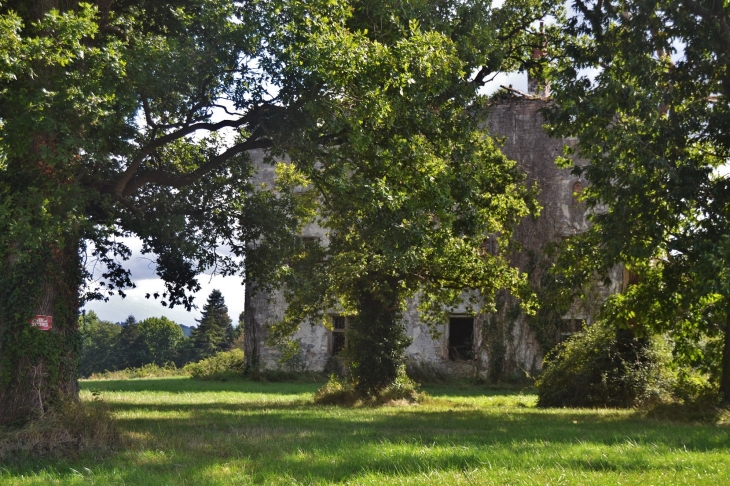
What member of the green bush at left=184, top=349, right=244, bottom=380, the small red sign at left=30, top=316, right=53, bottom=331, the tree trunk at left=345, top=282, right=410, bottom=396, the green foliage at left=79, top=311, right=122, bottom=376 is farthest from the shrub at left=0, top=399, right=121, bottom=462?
the green foliage at left=79, top=311, right=122, bottom=376

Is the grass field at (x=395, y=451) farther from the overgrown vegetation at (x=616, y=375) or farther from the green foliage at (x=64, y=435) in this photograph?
the overgrown vegetation at (x=616, y=375)

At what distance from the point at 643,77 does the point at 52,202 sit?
423 inches

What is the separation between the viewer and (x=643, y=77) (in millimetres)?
14344

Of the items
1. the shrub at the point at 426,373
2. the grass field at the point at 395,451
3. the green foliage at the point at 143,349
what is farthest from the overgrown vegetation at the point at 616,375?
the green foliage at the point at 143,349

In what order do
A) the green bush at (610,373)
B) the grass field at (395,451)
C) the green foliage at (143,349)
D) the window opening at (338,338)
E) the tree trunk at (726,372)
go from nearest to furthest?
1. the grass field at (395,451)
2. the tree trunk at (726,372)
3. the green bush at (610,373)
4. the window opening at (338,338)
5. the green foliage at (143,349)

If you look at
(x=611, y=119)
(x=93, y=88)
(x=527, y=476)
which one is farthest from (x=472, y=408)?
(x=93, y=88)

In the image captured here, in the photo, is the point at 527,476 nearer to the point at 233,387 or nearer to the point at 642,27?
the point at 642,27

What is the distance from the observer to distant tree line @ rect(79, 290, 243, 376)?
195ft

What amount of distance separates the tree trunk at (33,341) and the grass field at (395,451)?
138 centimetres

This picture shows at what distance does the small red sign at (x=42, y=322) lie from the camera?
1084 centimetres

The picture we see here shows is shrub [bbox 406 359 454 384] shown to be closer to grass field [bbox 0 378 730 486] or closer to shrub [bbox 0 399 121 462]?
grass field [bbox 0 378 730 486]

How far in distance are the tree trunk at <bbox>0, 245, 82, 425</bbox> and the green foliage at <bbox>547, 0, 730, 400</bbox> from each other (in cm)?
924

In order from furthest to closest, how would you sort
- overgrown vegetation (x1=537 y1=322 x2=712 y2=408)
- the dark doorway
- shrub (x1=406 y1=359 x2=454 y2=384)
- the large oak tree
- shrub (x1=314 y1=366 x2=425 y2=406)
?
1. the dark doorway
2. shrub (x1=406 y1=359 x2=454 y2=384)
3. shrub (x1=314 y1=366 x2=425 y2=406)
4. overgrown vegetation (x1=537 y1=322 x2=712 y2=408)
5. the large oak tree

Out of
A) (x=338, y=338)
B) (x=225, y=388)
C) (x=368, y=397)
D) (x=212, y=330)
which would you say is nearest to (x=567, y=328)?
(x=338, y=338)
